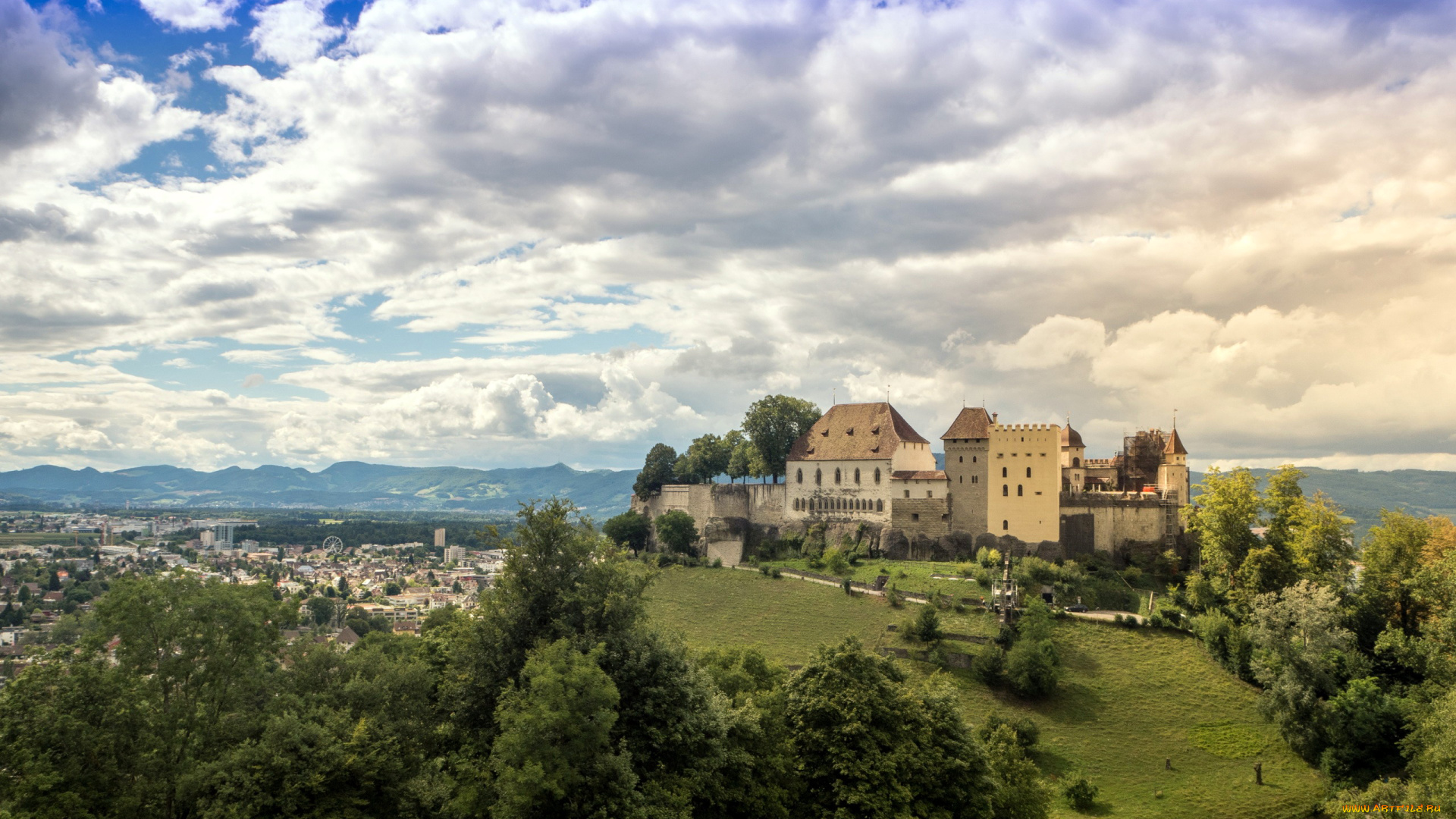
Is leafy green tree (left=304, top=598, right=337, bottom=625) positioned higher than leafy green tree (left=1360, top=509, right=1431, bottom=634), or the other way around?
leafy green tree (left=1360, top=509, right=1431, bottom=634)

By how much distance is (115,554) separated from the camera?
145750mm

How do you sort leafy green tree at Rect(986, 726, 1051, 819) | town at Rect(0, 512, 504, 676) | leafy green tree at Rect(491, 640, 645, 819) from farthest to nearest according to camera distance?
town at Rect(0, 512, 504, 676) → leafy green tree at Rect(986, 726, 1051, 819) → leafy green tree at Rect(491, 640, 645, 819)

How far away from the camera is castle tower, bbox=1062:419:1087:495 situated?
6981cm

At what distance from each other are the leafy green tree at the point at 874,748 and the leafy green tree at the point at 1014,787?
1399 mm

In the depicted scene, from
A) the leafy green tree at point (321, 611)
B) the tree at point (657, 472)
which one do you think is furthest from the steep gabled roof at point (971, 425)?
the leafy green tree at point (321, 611)

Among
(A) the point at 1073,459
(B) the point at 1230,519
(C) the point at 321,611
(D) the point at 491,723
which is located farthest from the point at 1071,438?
(C) the point at 321,611

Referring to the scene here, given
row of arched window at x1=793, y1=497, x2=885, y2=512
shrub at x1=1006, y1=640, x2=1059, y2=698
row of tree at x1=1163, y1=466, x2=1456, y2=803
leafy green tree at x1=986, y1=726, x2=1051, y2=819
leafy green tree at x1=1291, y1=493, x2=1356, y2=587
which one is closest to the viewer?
leafy green tree at x1=986, y1=726, x2=1051, y2=819

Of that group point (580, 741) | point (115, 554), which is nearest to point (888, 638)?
point (580, 741)

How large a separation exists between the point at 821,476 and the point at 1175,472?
26.0m

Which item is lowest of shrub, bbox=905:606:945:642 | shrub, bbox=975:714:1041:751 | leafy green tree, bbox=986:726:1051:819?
shrub, bbox=975:714:1041:751

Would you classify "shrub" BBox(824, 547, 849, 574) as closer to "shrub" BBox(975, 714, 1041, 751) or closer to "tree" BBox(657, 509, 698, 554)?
"tree" BBox(657, 509, 698, 554)

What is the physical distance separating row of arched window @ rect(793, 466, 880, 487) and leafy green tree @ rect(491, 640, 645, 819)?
4784 centimetres

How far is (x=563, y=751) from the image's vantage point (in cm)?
2148

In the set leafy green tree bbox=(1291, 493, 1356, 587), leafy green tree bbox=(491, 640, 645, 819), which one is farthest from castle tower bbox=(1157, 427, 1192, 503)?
leafy green tree bbox=(491, 640, 645, 819)
